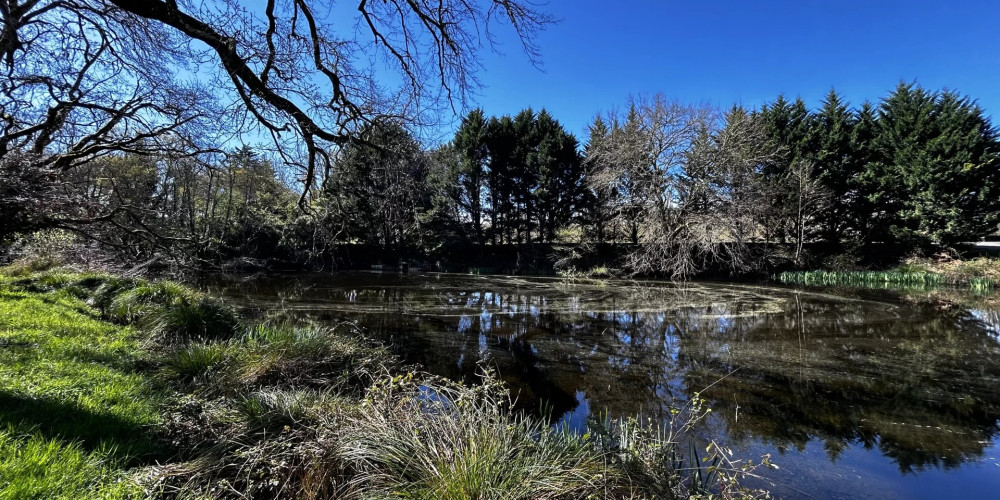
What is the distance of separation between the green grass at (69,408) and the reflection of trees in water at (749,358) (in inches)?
123

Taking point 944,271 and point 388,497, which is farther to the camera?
point 944,271

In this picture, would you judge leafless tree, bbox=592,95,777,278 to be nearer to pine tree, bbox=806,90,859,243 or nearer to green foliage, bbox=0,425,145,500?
pine tree, bbox=806,90,859,243

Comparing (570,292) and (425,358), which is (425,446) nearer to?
(425,358)

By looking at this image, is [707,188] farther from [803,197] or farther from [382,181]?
[382,181]

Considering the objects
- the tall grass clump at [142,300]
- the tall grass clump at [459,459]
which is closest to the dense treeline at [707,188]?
the tall grass clump at [142,300]

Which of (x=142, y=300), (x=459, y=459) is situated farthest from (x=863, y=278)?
(x=142, y=300)

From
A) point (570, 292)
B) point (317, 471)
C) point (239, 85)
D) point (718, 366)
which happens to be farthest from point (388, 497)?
point (570, 292)

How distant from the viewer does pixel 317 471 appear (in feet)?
6.88

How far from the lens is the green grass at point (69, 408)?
5.55 ft

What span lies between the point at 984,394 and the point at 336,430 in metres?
6.83

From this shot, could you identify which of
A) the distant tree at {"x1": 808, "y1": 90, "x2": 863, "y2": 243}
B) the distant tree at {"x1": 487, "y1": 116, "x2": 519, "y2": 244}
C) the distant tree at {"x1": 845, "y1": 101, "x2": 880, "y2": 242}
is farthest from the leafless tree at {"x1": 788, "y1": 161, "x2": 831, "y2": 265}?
the distant tree at {"x1": 487, "y1": 116, "x2": 519, "y2": 244}

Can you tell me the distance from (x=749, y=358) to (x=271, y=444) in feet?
20.6

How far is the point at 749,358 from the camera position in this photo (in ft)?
20.2

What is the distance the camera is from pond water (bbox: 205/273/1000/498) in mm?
3408
